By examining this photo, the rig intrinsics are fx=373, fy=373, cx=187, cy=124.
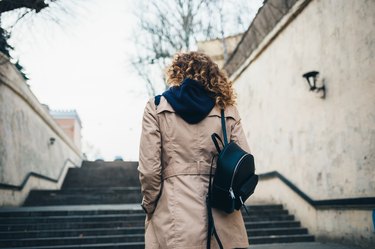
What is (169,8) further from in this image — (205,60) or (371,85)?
(205,60)

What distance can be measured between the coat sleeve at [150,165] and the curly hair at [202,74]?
13.4 inches

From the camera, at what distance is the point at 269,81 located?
9.21 m

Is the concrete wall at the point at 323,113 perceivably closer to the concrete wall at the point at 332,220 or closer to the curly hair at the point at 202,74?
the concrete wall at the point at 332,220

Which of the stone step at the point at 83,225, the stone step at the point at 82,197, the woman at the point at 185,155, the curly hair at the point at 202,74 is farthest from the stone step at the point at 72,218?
the curly hair at the point at 202,74

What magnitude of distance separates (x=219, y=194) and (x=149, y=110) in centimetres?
65

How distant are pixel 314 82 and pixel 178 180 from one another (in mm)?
5211

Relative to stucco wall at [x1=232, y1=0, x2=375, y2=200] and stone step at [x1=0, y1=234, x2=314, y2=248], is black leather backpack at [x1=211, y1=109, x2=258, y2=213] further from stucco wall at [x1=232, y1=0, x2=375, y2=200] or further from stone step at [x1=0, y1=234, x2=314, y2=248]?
stone step at [x1=0, y1=234, x2=314, y2=248]

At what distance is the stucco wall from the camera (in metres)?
5.35

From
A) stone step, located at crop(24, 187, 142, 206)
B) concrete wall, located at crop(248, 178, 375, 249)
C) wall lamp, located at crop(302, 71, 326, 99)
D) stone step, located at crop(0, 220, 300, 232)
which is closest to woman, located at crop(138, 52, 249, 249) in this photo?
concrete wall, located at crop(248, 178, 375, 249)

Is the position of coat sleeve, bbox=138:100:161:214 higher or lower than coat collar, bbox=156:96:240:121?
lower

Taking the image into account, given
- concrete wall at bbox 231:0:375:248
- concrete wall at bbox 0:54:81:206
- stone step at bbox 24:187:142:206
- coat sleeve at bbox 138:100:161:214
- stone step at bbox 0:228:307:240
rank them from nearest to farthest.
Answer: coat sleeve at bbox 138:100:161:214 < concrete wall at bbox 231:0:375:248 < stone step at bbox 0:228:307:240 < concrete wall at bbox 0:54:81:206 < stone step at bbox 24:187:142:206

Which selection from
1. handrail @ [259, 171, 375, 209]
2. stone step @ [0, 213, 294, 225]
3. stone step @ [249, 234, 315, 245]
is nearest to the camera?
handrail @ [259, 171, 375, 209]

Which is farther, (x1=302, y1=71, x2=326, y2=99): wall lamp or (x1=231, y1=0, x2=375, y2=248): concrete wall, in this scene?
(x1=302, y1=71, x2=326, y2=99): wall lamp

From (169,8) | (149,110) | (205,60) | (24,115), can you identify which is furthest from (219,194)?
(169,8)
